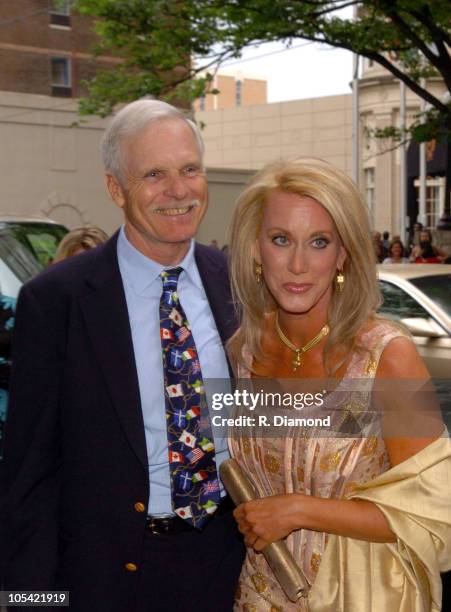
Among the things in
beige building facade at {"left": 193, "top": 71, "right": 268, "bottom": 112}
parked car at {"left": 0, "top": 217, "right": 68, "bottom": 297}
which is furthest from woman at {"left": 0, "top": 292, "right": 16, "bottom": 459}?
beige building facade at {"left": 193, "top": 71, "right": 268, "bottom": 112}

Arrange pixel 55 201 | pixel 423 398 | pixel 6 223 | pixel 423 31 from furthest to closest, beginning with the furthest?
pixel 55 201, pixel 423 31, pixel 6 223, pixel 423 398

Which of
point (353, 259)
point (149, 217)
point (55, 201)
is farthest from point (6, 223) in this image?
point (55, 201)

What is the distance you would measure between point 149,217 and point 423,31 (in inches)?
521

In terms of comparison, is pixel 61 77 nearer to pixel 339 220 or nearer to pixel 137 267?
pixel 137 267

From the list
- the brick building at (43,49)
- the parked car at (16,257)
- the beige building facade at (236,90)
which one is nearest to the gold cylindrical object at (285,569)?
the parked car at (16,257)

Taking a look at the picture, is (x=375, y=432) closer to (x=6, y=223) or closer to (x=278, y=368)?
(x=278, y=368)

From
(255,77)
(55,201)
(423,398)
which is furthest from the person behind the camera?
(255,77)

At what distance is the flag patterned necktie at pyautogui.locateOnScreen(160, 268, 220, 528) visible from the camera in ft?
8.87

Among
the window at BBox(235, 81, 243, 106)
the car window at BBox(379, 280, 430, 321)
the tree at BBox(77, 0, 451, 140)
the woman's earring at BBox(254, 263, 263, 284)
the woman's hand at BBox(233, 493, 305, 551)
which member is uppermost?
the window at BBox(235, 81, 243, 106)

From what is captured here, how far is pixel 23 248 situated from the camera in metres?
9.07

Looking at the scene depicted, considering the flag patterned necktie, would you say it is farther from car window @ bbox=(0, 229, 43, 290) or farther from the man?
car window @ bbox=(0, 229, 43, 290)

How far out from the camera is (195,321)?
292 centimetres

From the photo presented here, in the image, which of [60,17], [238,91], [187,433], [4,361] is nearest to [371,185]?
[60,17]

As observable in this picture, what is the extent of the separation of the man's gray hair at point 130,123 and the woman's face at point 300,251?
1.71 ft
